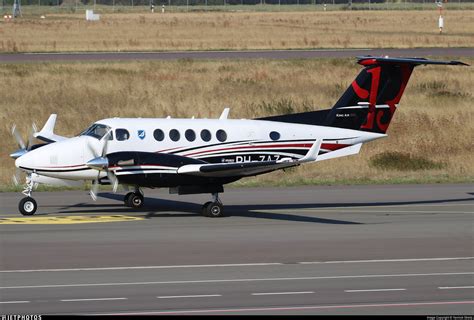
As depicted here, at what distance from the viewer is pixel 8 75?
47.5 meters

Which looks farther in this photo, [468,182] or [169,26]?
[169,26]

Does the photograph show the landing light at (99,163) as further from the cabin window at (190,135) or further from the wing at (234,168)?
the cabin window at (190,135)

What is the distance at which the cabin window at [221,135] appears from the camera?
23.1m

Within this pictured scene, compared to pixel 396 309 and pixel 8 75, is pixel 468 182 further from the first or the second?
pixel 8 75

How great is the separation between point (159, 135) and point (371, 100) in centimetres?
576

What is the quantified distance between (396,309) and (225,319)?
2437mm

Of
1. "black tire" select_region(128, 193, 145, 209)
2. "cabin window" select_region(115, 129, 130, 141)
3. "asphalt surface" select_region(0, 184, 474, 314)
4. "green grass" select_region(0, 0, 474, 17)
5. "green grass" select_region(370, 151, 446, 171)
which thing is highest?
"green grass" select_region(0, 0, 474, 17)

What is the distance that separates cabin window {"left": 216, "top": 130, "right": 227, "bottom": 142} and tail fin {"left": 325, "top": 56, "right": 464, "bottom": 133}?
286cm

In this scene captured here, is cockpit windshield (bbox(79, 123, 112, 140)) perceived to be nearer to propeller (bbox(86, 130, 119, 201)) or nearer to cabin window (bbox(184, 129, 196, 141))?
propeller (bbox(86, 130, 119, 201))

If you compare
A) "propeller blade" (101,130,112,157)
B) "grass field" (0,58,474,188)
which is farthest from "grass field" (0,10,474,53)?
"propeller blade" (101,130,112,157)

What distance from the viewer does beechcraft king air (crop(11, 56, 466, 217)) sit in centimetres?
2164

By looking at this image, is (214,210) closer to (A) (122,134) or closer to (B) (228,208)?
(B) (228,208)

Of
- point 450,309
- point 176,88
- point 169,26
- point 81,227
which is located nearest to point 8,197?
point 81,227

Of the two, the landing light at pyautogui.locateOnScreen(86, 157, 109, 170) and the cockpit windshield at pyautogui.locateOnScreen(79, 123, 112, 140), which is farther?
the cockpit windshield at pyautogui.locateOnScreen(79, 123, 112, 140)
